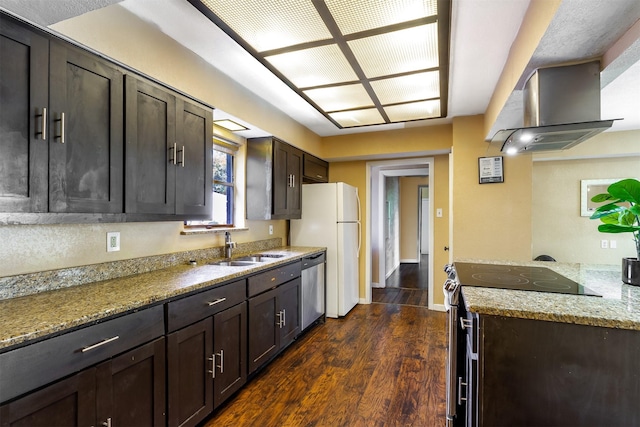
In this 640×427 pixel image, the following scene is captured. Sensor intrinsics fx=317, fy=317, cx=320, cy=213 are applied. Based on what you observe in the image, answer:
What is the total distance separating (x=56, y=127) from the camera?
4.72ft

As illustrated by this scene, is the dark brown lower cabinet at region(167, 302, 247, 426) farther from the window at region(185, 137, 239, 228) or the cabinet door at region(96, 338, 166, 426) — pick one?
the window at region(185, 137, 239, 228)

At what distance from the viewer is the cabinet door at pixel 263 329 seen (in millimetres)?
2406

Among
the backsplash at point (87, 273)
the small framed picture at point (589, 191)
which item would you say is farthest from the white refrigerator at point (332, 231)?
the small framed picture at point (589, 191)

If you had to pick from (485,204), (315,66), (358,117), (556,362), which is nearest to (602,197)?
(556,362)

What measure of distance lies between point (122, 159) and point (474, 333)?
1.98 m

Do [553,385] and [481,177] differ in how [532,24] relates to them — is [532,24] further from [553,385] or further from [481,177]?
[481,177]

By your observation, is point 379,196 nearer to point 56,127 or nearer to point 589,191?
point 589,191

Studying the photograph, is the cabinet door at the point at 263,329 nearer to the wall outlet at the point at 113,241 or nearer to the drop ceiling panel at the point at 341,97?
the wall outlet at the point at 113,241

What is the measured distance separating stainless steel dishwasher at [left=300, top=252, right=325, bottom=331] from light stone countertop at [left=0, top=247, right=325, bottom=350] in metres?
1.21

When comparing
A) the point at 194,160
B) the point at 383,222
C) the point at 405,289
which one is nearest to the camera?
the point at 194,160

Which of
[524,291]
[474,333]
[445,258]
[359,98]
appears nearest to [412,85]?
[359,98]

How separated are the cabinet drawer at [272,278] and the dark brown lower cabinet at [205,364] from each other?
0.56 feet

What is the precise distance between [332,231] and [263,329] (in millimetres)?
1718

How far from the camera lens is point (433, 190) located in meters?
4.43
